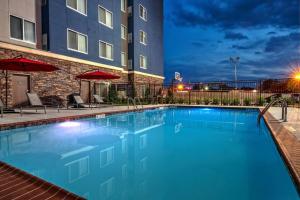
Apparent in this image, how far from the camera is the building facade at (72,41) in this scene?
1182cm

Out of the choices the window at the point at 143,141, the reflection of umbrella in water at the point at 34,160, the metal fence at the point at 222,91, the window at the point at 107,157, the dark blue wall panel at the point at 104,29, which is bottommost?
the window at the point at 107,157

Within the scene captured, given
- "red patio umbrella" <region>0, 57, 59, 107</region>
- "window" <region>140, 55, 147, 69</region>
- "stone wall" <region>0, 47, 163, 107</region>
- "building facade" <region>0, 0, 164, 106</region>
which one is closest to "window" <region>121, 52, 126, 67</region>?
"building facade" <region>0, 0, 164, 106</region>

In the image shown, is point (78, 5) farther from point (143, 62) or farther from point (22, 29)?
point (143, 62)

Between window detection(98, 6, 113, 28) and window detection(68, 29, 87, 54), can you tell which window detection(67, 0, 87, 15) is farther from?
window detection(98, 6, 113, 28)

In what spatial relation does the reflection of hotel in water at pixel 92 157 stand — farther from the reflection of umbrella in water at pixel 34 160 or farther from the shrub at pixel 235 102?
the shrub at pixel 235 102

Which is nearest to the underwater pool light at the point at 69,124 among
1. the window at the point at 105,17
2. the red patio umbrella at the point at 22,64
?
the red patio umbrella at the point at 22,64

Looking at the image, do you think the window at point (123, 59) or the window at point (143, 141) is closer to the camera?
the window at point (143, 141)

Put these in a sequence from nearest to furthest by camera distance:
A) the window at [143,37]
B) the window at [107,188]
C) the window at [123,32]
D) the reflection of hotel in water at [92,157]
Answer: the window at [107,188], the reflection of hotel in water at [92,157], the window at [123,32], the window at [143,37]

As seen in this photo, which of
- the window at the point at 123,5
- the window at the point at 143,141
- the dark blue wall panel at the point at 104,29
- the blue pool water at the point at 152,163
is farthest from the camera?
the window at the point at 123,5

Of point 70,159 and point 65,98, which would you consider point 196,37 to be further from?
point 70,159

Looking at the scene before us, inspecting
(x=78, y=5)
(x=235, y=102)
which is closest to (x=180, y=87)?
(x=235, y=102)

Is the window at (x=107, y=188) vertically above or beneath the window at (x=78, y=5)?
beneath

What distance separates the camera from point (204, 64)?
75750 mm

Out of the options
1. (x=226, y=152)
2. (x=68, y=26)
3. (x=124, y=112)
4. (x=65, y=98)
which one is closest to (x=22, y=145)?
(x=226, y=152)
